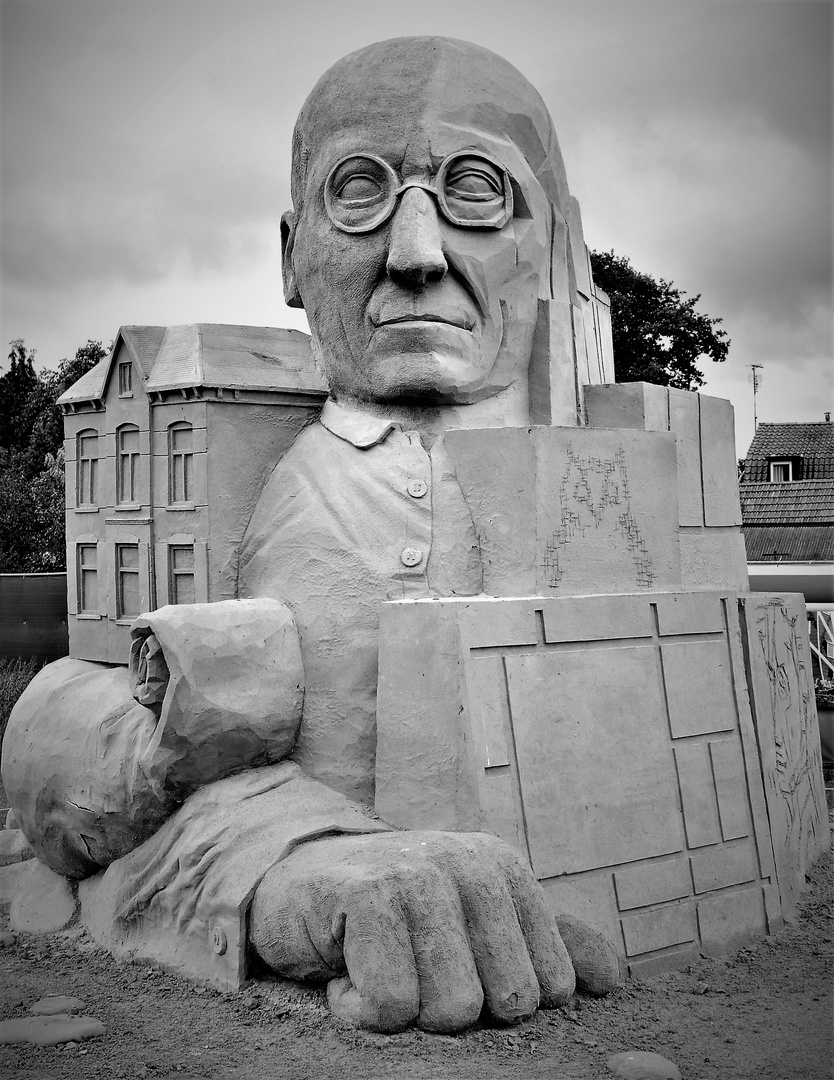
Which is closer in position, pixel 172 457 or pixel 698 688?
pixel 698 688

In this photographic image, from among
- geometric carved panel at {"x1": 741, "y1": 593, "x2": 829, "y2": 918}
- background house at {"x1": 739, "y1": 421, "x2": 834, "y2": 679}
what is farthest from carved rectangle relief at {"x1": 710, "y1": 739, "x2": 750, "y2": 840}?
background house at {"x1": 739, "y1": 421, "x2": 834, "y2": 679}

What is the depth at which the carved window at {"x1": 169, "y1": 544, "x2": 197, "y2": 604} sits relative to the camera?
500 cm

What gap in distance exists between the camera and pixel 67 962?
4.53 metres

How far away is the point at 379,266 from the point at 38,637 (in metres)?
6.11

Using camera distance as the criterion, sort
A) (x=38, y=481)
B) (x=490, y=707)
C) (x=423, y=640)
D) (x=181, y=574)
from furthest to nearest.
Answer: (x=38, y=481)
(x=181, y=574)
(x=423, y=640)
(x=490, y=707)

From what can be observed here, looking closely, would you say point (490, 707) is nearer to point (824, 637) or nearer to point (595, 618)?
point (595, 618)

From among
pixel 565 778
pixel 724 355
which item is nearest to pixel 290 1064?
pixel 565 778

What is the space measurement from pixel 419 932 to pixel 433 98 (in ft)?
10.4

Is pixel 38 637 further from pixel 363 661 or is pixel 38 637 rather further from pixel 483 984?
pixel 483 984

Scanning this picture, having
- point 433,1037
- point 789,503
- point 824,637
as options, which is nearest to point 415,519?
point 433,1037

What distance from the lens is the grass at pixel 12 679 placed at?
969cm

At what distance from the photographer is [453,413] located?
4934mm

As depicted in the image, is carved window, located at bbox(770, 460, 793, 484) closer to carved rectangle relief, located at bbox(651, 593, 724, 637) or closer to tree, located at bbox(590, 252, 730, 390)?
tree, located at bbox(590, 252, 730, 390)

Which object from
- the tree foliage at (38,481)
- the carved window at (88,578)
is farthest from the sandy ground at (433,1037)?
the tree foliage at (38,481)
